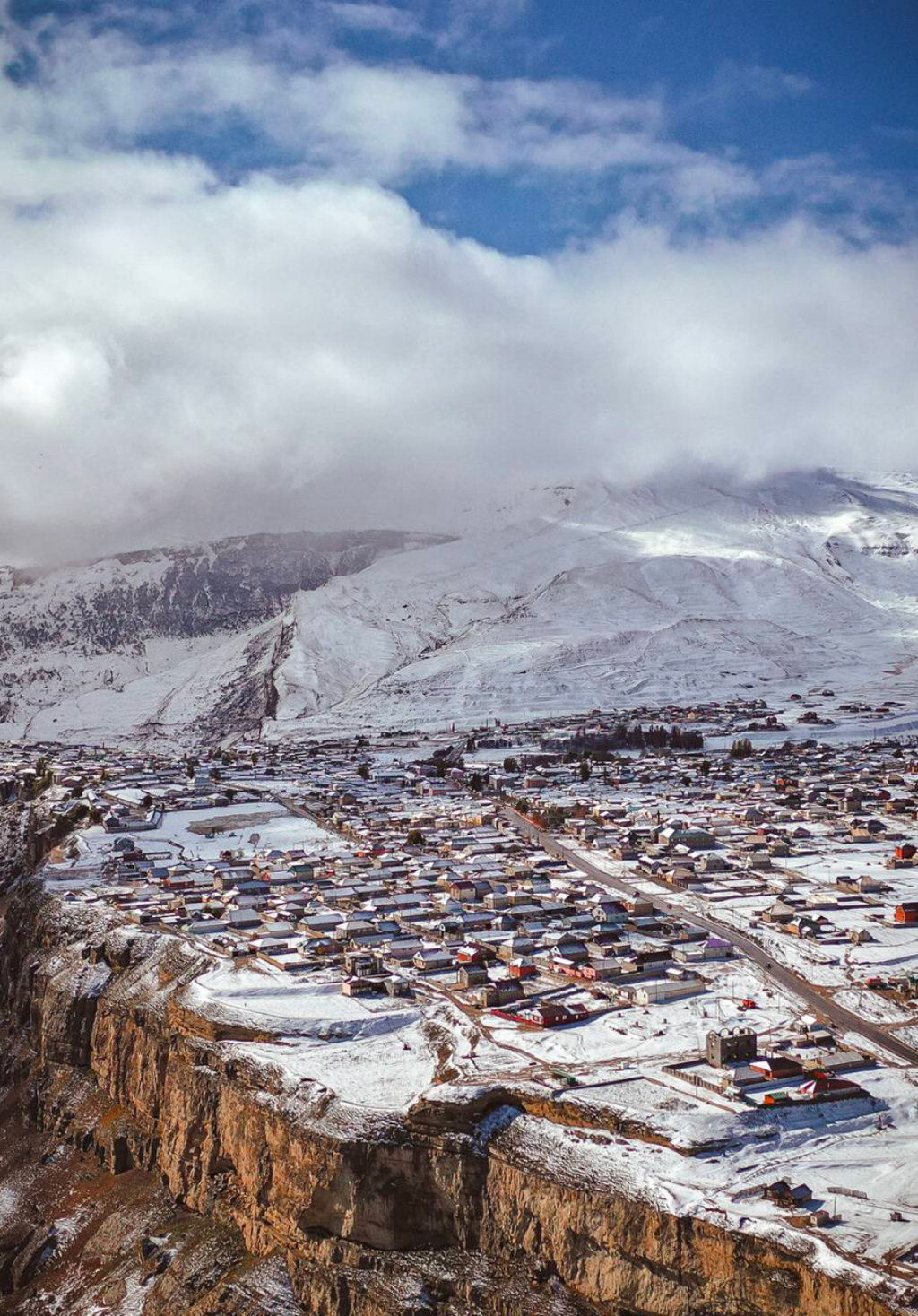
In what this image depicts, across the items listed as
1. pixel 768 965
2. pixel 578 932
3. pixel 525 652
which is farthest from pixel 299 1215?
pixel 525 652

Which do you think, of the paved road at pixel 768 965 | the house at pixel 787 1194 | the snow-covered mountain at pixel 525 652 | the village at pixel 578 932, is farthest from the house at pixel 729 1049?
the snow-covered mountain at pixel 525 652

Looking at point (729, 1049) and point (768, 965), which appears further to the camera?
point (768, 965)

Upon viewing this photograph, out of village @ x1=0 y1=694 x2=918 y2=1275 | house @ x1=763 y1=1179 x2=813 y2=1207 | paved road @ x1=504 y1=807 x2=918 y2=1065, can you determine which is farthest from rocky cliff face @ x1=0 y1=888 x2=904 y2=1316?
paved road @ x1=504 y1=807 x2=918 y2=1065

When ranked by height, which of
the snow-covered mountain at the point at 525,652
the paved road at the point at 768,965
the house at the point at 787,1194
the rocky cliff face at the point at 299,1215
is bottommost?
the rocky cliff face at the point at 299,1215

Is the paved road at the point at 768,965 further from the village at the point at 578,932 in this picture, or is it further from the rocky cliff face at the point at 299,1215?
the rocky cliff face at the point at 299,1215

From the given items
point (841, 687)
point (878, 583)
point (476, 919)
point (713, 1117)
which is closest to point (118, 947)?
point (476, 919)

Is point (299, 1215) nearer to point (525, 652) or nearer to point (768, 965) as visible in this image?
point (768, 965)
